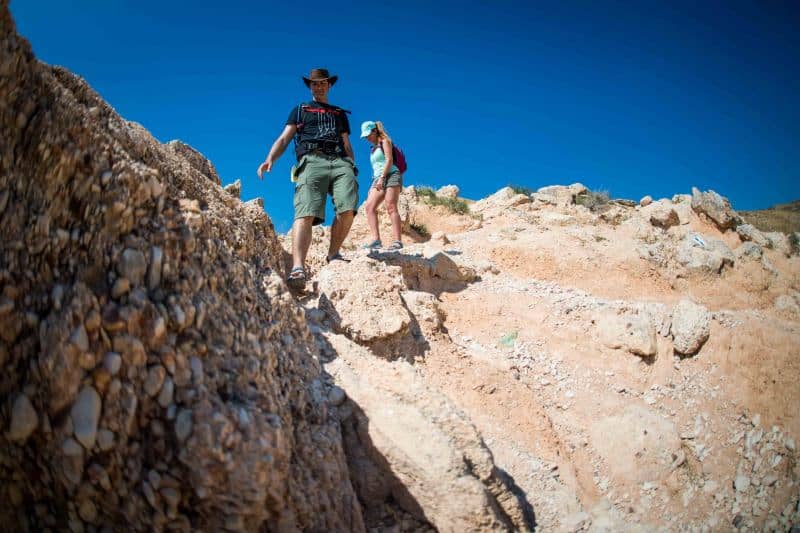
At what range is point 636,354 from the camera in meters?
4.99

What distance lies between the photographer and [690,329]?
5.04 m

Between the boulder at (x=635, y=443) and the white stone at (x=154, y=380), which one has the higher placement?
the white stone at (x=154, y=380)

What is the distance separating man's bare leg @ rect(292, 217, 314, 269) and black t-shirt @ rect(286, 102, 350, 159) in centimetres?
75

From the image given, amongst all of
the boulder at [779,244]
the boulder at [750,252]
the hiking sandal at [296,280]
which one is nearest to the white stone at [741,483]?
the hiking sandal at [296,280]

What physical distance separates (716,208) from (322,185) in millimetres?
8897

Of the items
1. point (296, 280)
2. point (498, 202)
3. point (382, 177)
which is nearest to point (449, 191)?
point (498, 202)

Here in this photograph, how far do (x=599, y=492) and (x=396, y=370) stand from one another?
2062 mm

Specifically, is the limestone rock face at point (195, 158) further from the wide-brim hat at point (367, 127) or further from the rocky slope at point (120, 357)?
the wide-brim hat at point (367, 127)

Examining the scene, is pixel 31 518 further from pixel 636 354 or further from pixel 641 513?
pixel 636 354

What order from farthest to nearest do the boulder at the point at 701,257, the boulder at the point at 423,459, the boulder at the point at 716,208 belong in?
the boulder at the point at 716,208 < the boulder at the point at 701,257 < the boulder at the point at 423,459

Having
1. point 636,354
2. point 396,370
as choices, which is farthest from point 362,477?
point 636,354

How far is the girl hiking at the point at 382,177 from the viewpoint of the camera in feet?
19.7

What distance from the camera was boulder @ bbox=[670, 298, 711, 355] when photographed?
4988 mm

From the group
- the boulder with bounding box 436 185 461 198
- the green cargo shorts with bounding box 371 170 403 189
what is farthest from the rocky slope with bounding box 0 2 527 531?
the boulder with bounding box 436 185 461 198
